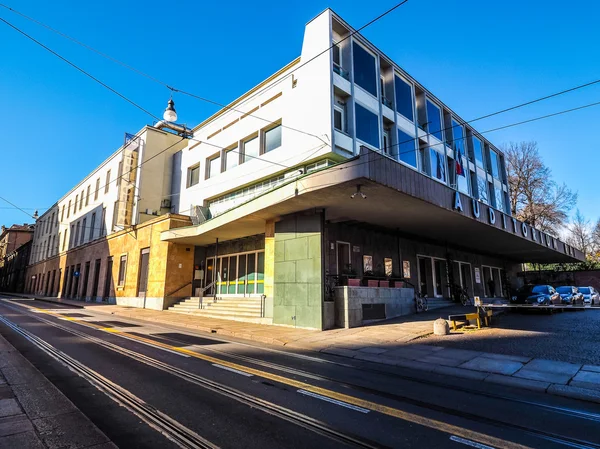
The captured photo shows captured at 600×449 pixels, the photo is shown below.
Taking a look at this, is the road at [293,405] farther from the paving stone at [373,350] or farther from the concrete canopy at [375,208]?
the concrete canopy at [375,208]

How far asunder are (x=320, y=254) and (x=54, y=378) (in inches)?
359

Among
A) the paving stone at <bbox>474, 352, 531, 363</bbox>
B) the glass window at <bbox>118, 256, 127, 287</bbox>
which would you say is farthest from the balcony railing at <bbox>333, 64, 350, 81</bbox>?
the glass window at <bbox>118, 256, 127, 287</bbox>

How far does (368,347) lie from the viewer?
31.1 ft

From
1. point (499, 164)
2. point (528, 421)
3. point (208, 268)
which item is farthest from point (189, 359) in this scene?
point (499, 164)

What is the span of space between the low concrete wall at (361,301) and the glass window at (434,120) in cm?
1371

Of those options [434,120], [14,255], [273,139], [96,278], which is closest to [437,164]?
[434,120]

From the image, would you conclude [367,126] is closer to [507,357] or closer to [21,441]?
[507,357]

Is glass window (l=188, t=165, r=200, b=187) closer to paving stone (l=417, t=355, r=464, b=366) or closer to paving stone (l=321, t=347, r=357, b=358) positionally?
paving stone (l=321, t=347, r=357, b=358)

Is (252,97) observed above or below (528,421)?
above

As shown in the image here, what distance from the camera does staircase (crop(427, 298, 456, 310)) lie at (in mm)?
19097

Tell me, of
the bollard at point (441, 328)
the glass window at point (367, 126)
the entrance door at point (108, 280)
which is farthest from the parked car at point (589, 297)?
the entrance door at point (108, 280)

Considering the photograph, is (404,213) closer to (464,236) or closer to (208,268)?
(464,236)

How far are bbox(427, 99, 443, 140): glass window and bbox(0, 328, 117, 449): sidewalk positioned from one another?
81.9ft

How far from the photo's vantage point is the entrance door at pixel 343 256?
50.8 ft
